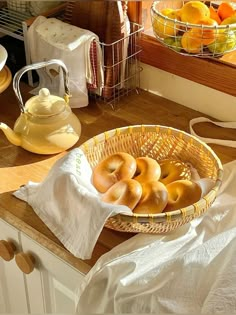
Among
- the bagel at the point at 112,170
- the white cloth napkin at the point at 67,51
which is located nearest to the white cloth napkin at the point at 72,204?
the bagel at the point at 112,170

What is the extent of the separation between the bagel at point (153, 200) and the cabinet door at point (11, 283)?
0.89 feet

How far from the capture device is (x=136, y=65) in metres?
1.45

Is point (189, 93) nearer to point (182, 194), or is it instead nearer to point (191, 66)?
point (191, 66)

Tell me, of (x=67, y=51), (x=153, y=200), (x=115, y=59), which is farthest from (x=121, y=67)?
(x=153, y=200)

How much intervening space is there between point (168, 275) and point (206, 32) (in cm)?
50

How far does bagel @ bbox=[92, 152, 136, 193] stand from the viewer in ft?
3.58

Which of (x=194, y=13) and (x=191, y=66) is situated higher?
(x=194, y=13)

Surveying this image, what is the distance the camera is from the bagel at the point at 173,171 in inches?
44.3

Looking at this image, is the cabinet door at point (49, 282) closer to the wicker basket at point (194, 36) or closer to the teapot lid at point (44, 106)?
the teapot lid at point (44, 106)

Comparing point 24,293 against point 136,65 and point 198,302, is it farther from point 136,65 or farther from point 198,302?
point 136,65

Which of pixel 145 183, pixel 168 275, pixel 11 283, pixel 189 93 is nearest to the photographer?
pixel 168 275

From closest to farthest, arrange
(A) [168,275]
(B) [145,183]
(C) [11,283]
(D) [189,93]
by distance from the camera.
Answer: (A) [168,275], (B) [145,183], (C) [11,283], (D) [189,93]

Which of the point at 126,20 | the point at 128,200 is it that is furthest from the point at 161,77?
the point at 128,200

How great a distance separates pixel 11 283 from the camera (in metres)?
1.30
